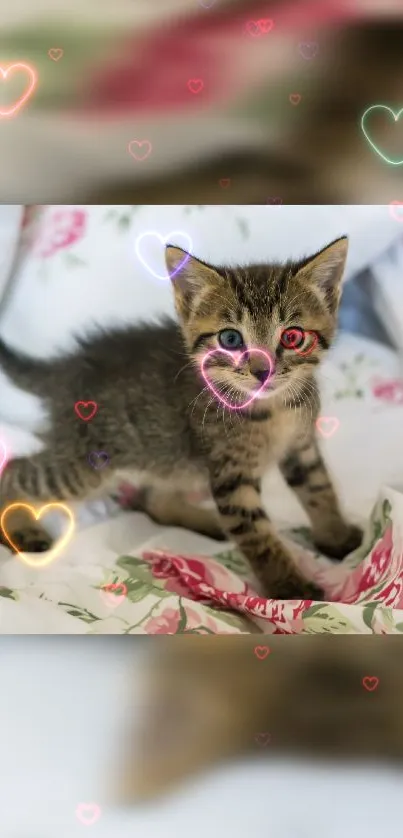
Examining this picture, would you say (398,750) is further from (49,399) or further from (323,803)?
(49,399)

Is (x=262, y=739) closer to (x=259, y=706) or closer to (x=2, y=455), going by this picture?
(x=259, y=706)

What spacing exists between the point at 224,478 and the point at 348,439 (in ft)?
0.84

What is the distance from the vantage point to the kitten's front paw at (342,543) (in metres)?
1.33

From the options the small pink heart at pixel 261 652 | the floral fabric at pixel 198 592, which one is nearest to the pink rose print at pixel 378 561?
the floral fabric at pixel 198 592

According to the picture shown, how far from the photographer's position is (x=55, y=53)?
124 cm

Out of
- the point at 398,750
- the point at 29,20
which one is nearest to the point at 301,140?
the point at 29,20

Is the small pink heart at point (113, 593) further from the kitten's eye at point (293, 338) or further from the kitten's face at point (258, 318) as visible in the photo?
the kitten's eye at point (293, 338)

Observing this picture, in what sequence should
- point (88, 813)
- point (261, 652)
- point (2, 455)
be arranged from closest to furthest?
point (88, 813) → point (261, 652) → point (2, 455)

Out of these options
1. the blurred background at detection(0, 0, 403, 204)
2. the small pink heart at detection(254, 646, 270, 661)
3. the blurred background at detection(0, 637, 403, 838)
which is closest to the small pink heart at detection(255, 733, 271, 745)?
the blurred background at detection(0, 637, 403, 838)

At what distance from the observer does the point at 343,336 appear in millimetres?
1337

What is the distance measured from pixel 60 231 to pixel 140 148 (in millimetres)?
218

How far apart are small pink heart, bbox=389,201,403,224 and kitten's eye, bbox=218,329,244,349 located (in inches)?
14.7

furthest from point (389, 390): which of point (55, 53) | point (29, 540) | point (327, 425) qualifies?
point (55, 53)

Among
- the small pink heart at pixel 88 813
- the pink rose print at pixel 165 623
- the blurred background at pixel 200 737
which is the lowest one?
the small pink heart at pixel 88 813
